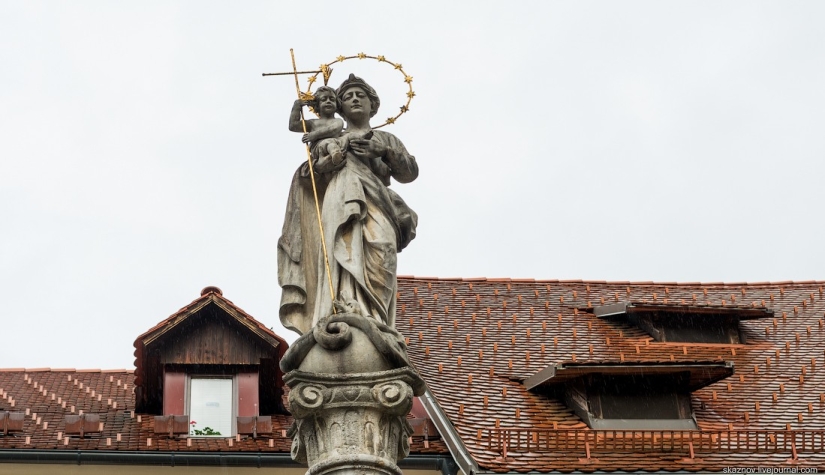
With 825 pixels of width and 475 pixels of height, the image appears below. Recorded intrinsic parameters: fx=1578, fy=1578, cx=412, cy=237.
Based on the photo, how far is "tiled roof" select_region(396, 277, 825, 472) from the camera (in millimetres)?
15445

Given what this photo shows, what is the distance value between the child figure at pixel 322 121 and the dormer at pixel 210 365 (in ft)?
25.2

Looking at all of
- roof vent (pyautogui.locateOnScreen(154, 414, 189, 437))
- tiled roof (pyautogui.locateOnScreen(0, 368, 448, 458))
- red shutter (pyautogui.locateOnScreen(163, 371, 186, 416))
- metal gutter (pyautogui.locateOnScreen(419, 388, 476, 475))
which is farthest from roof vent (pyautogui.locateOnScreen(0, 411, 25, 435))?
metal gutter (pyautogui.locateOnScreen(419, 388, 476, 475))

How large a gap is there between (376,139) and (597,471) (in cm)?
597

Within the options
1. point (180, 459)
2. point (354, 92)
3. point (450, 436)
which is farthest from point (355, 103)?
point (180, 459)

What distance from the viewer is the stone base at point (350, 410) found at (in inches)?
352

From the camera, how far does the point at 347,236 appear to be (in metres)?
9.86

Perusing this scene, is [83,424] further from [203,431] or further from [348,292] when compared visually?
[348,292]

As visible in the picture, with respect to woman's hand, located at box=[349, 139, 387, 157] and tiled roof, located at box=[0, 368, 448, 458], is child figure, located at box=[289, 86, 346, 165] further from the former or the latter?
tiled roof, located at box=[0, 368, 448, 458]

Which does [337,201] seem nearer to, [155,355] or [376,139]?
[376,139]

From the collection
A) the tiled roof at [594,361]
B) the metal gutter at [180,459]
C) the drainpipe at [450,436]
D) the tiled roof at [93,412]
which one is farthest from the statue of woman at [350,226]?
the tiled roof at [93,412]

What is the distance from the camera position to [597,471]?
15102mm

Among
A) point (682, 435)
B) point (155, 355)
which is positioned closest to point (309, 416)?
→ point (682, 435)

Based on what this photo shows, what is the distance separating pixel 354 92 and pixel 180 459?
6.75 m

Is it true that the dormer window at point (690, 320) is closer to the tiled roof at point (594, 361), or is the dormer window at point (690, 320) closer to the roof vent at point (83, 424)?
the tiled roof at point (594, 361)
